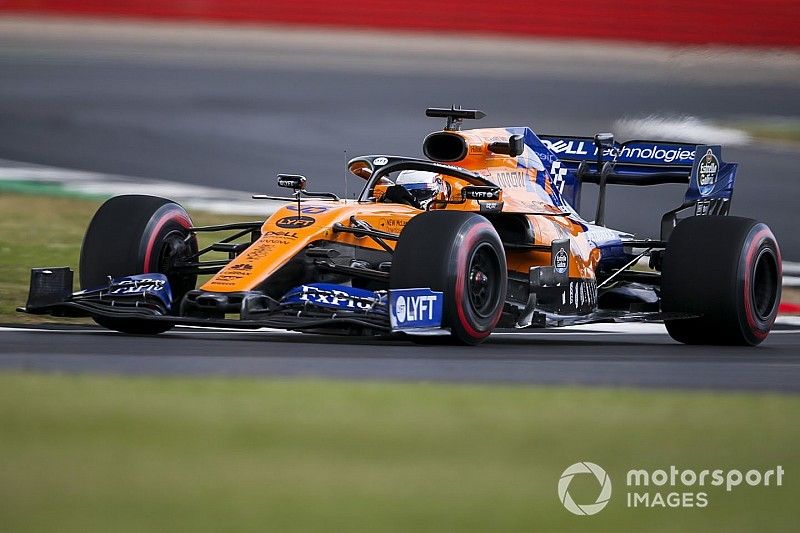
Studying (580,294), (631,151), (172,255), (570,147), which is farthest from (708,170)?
(172,255)

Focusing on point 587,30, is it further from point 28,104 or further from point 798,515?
point 798,515

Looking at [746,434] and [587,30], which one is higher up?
[587,30]

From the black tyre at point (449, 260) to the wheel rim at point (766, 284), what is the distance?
7.49 ft

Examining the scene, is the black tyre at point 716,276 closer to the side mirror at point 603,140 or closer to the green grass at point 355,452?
the side mirror at point 603,140

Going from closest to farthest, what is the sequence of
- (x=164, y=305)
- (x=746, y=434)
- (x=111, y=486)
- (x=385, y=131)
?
(x=111, y=486)
(x=746, y=434)
(x=164, y=305)
(x=385, y=131)

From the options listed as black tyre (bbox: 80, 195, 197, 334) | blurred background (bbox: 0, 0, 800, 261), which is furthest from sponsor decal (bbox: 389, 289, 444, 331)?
blurred background (bbox: 0, 0, 800, 261)

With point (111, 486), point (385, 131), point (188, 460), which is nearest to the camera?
point (111, 486)

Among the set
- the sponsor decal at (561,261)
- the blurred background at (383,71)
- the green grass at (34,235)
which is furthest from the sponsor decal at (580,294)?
the blurred background at (383,71)

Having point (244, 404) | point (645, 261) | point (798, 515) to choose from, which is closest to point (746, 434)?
point (798, 515)

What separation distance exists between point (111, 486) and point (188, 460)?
1.32 feet

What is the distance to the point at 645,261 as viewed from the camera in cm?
1384

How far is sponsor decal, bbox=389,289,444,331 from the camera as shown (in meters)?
7.88

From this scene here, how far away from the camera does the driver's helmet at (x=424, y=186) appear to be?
9.33 metres

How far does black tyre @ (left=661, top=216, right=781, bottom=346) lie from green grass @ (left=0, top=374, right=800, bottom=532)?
266 centimetres
